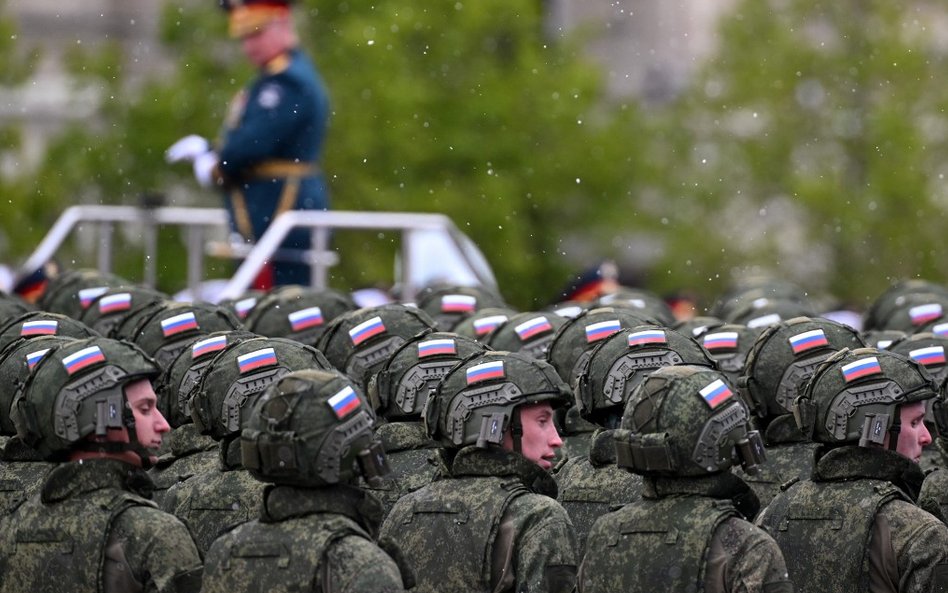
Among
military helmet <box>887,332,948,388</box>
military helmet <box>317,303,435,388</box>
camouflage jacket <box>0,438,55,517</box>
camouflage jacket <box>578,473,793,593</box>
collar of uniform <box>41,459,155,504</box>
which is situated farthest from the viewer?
military helmet <box>317,303,435,388</box>

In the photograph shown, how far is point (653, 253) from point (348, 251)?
7.18m

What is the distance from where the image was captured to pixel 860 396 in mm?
9000

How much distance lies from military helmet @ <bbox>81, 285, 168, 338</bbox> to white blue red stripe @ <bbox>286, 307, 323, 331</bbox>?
2.87ft

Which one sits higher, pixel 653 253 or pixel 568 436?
pixel 568 436

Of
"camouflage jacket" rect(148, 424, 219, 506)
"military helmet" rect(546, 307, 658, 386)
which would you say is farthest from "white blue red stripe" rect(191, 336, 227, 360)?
"military helmet" rect(546, 307, 658, 386)

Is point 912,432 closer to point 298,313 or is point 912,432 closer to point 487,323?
point 487,323

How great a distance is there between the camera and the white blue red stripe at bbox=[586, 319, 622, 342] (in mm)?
10719

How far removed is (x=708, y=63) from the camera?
2931cm

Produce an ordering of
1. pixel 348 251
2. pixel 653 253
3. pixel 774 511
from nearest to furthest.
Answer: pixel 774 511
pixel 348 251
pixel 653 253

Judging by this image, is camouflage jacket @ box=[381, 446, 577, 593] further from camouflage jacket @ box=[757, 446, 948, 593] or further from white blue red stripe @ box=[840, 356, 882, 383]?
white blue red stripe @ box=[840, 356, 882, 383]

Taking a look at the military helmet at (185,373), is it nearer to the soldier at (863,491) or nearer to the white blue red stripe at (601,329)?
the white blue red stripe at (601,329)

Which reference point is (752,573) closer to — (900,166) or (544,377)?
(544,377)

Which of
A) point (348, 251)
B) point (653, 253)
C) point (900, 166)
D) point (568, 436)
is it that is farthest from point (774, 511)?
point (653, 253)

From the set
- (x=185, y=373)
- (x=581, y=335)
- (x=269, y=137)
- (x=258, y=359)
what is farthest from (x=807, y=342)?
(x=269, y=137)
